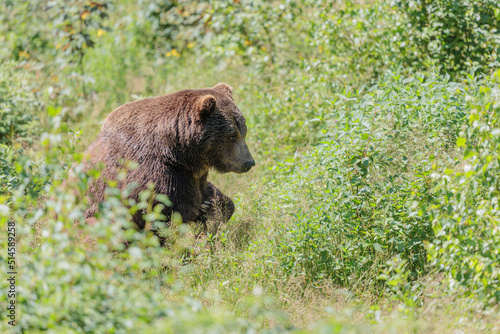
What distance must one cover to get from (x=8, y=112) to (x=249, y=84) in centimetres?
357

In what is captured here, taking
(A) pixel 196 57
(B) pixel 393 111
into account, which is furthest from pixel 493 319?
(A) pixel 196 57

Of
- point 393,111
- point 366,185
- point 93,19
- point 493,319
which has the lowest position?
point 493,319

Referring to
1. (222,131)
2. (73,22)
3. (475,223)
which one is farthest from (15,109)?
(475,223)

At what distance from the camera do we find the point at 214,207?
4691 mm

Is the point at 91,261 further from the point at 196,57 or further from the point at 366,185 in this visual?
the point at 196,57

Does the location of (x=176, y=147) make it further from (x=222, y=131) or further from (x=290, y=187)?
(x=290, y=187)

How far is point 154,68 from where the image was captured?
1020cm

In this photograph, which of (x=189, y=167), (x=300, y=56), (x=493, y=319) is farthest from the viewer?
(x=300, y=56)

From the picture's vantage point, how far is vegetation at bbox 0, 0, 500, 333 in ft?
8.46

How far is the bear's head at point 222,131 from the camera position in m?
4.75

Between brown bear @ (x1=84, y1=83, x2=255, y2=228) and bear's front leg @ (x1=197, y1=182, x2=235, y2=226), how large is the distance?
0.03 feet

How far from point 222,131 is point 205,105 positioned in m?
0.35

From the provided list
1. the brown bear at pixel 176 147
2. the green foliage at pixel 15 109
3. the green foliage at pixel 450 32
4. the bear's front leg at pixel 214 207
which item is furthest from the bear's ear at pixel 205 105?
the green foliage at pixel 15 109

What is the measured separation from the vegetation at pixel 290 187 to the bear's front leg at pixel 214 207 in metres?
0.15
